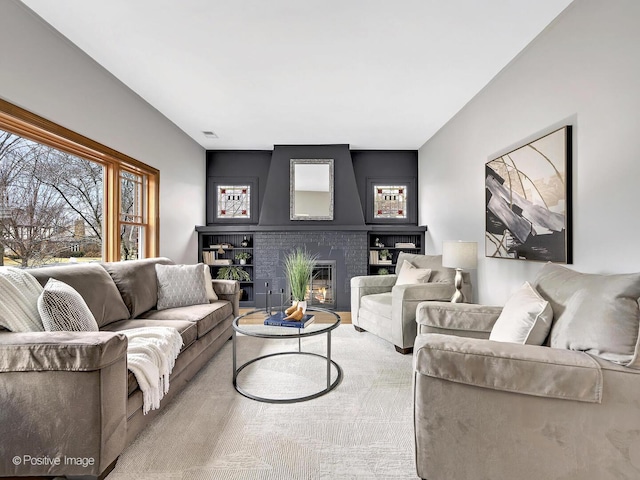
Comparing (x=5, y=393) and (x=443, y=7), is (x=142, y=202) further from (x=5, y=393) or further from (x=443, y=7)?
(x=443, y=7)

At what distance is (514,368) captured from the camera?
1.21m

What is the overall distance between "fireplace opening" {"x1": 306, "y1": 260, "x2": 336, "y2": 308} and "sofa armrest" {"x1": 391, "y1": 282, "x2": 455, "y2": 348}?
6.82ft

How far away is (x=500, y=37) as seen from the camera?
7.59 feet

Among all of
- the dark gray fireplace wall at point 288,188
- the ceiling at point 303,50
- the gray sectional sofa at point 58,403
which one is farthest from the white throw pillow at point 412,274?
the gray sectional sofa at point 58,403

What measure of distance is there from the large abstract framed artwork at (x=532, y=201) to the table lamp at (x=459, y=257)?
8.3 inches

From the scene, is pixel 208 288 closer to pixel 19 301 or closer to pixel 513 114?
pixel 19 301

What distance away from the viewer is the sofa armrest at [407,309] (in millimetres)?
2883

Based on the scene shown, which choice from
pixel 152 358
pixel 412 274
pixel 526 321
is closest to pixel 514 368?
pixel 526 321

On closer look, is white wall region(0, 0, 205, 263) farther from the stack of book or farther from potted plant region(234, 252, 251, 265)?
the stack of book

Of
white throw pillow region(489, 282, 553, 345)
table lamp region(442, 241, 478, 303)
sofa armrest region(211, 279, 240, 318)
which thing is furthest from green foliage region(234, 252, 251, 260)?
white throw pillow region(489, 282, 553, 345)

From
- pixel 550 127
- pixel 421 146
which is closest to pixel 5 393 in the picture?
pixel 550 127

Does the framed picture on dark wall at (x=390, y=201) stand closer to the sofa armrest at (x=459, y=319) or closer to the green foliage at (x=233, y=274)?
the green foliage at (x=233, y=274)

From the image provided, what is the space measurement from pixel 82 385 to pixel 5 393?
327mm

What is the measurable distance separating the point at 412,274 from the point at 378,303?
0.57m
